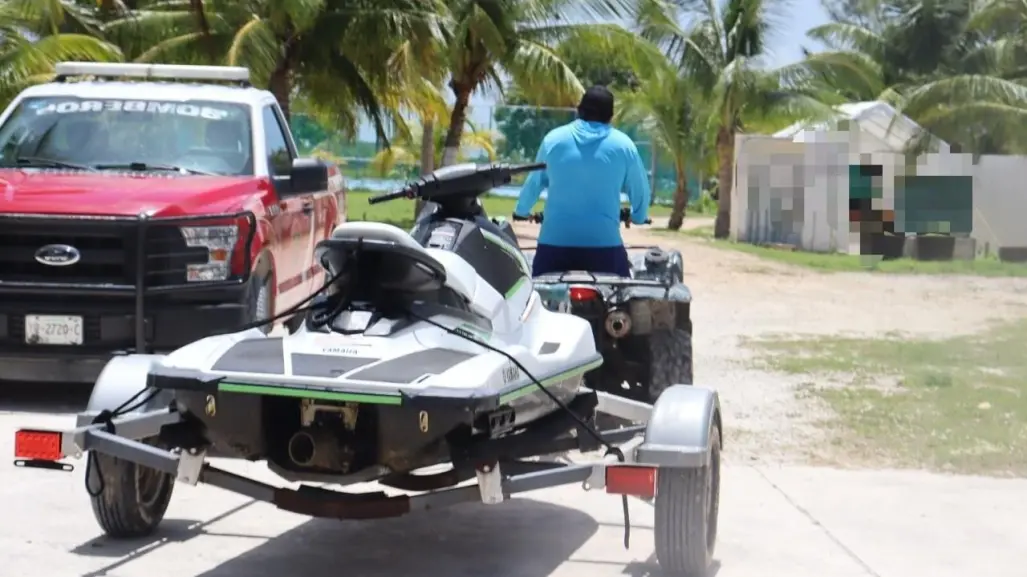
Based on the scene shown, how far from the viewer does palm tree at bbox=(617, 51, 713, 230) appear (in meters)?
38.3

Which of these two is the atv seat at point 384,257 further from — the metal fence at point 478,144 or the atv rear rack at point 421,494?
the metal fence at point 478,144

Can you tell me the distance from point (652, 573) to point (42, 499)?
2968 millimetres

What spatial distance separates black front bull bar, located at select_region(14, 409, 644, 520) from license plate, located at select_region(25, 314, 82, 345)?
11.0 feet

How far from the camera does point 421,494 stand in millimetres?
5504

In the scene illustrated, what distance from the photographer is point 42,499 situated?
23.5 feet

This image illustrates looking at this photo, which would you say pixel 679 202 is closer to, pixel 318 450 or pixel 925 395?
pixel 925 395

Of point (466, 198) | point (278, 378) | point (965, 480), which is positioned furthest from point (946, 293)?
point (278, 378)

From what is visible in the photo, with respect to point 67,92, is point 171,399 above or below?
below

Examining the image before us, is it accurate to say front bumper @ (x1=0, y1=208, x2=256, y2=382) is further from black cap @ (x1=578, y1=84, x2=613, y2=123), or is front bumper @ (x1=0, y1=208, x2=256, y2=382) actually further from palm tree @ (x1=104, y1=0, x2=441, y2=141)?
palm tree @ (x1=104, y1=0, x2=441, y2=141)

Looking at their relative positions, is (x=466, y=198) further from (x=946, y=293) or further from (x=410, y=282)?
(x=946, y=293)

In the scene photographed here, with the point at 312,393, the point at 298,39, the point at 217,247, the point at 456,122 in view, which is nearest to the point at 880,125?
the point at 456,122

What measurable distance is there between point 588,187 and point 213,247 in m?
2.34

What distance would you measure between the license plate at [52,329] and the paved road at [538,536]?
1.32 m

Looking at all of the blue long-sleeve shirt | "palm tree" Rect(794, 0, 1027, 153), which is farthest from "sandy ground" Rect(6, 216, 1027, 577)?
"palm tree" Rect(794, 0, 1027, 153)
